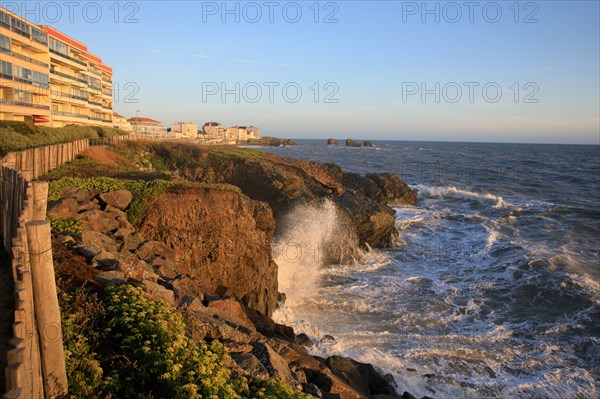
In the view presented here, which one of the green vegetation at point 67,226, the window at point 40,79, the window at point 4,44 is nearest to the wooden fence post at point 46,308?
the green vegetation at point 67,226

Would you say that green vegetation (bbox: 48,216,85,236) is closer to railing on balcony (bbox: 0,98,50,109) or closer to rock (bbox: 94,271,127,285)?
rock (bbox: 94,271,127,285)

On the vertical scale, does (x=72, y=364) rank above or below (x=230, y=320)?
above

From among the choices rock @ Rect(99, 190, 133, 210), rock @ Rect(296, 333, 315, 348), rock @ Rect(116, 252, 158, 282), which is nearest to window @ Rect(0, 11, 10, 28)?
rock @ Rect(99, 190, 133, 210)

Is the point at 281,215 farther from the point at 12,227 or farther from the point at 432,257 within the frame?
the point at 12,227

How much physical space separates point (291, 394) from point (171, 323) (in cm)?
193

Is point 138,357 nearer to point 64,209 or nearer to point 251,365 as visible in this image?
point 251,365

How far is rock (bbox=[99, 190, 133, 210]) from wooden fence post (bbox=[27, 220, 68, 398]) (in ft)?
27.3

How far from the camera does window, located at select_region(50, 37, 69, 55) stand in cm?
4916

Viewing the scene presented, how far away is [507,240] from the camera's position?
88.6 feet

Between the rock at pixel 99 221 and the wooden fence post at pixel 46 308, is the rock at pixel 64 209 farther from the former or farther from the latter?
the wooden fence post at pixel 46 308

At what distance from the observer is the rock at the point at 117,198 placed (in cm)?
1277

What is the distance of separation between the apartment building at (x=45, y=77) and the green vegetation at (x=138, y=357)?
4008cm

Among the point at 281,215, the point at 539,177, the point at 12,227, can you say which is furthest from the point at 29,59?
the point at 539,177

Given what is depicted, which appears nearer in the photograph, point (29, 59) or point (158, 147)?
point (158, 147)
